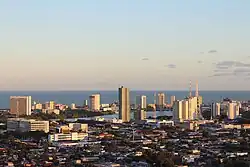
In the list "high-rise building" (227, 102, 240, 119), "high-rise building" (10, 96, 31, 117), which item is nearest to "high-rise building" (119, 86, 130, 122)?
"high-rise building" (227, 102, 240, 119)

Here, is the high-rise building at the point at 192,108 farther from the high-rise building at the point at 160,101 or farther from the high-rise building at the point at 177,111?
the high-rise building at the point at 160,101

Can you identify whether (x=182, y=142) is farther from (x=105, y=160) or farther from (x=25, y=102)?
(x=25, y=102)

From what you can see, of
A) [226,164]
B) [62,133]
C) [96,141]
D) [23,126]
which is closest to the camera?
[226,164]

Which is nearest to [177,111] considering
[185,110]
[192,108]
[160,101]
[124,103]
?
[185,110]

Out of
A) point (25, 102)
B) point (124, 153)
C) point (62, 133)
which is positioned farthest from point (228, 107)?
point (124, 153)

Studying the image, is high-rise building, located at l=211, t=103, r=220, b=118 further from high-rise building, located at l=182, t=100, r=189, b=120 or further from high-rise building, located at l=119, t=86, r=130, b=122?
high-rise building, located at l=119, t=86, r=130, b=122

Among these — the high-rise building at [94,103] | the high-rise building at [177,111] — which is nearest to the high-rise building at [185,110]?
the high-rise building at [177,111]

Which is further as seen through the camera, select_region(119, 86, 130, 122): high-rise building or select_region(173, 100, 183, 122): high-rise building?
select_region(119, 86, 130, 122): high-rise building

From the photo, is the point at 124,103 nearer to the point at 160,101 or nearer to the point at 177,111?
the point at 177,111
